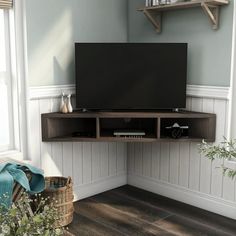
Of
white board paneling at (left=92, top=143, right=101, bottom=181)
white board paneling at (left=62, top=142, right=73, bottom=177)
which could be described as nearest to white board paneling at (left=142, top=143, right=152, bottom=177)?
white board paneling at (left=92, top=143, right=101, bottom=181)

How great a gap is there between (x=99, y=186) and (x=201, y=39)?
1669 mm

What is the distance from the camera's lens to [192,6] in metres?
2.96

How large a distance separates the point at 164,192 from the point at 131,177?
0.43m

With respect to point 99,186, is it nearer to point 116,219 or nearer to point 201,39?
point 116,219

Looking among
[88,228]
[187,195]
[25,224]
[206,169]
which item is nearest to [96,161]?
[88,228]

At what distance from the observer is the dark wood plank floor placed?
275 centimetres

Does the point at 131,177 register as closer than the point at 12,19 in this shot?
No

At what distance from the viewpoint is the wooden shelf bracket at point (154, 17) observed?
317 cm

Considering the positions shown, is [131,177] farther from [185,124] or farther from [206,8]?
[206,8]

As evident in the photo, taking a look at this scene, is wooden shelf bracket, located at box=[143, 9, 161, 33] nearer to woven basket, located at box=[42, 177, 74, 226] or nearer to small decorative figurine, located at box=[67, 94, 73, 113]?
small decorative figurine, located at box=[67, 94, 73, 113]

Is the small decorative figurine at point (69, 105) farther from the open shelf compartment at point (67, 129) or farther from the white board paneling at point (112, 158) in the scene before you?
the white board paneling at point (112, 158)

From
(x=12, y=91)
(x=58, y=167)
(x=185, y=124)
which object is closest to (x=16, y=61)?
(x=12, y=91)

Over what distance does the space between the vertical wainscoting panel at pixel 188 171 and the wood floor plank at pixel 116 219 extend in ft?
1.86

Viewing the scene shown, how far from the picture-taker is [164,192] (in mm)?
3434
